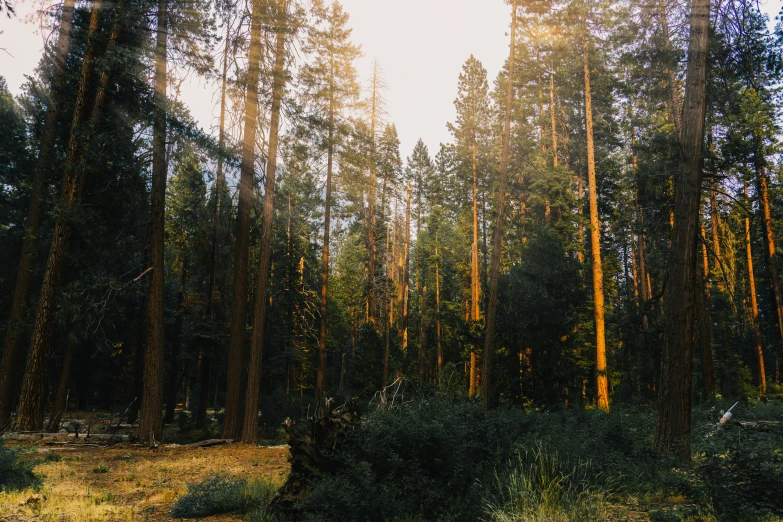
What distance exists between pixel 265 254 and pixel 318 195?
9331mm

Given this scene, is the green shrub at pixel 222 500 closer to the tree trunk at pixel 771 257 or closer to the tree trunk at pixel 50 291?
the tree trunk at pixel 50 291

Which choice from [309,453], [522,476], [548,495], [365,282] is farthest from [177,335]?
[548,495]

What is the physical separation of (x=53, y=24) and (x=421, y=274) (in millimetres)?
31323

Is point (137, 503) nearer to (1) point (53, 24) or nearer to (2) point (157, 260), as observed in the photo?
(2) point (157, 260)

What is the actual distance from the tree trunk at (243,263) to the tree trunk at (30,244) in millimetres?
6008

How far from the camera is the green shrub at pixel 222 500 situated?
6.29 metres

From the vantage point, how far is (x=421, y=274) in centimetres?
4131

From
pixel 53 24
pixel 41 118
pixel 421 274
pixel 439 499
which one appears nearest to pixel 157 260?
pixel 53 24

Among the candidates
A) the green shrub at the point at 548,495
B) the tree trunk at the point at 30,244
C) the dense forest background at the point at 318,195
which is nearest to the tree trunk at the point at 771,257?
the dense forest background at the point at 318,195

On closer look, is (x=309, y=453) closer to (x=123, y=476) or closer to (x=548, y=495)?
(x=548, y=495)

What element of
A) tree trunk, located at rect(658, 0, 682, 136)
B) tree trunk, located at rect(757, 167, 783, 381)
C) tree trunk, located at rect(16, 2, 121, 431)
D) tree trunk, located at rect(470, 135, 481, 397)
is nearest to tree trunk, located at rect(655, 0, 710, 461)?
tree trunk, located at rect(658, 0, 682, 136)

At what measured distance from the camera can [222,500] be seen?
21.3 feet

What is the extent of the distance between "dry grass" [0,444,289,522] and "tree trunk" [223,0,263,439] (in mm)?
1100

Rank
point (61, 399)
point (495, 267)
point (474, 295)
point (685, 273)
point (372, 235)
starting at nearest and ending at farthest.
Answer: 1. point (685, 273)
2. point (495, 267)
3. point (61, 399)
4. point (372, 235)
5. point (474, 295)
